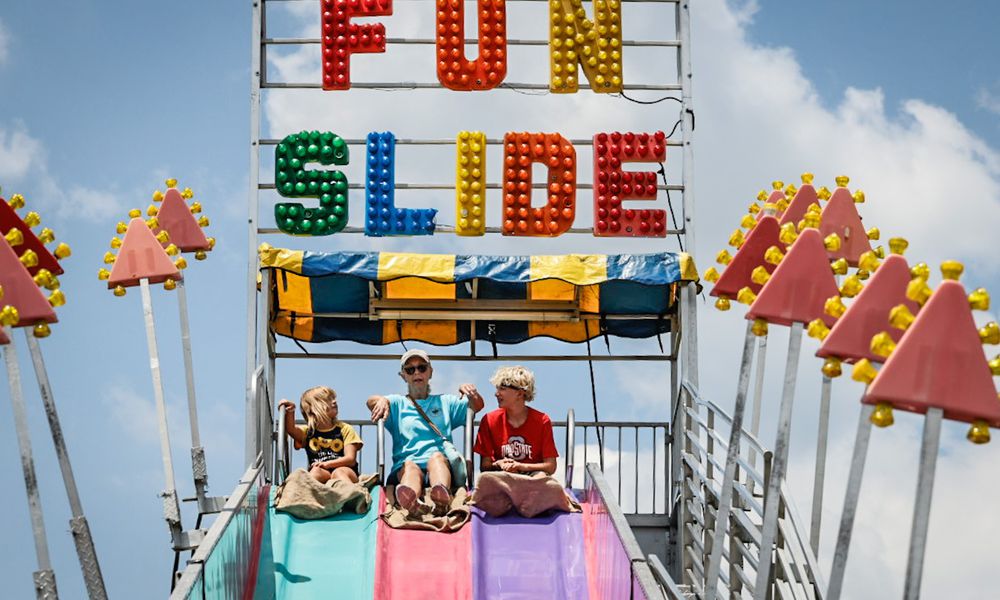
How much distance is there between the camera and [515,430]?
12828 millimetres

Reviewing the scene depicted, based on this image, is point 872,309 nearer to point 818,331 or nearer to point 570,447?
point 818,331

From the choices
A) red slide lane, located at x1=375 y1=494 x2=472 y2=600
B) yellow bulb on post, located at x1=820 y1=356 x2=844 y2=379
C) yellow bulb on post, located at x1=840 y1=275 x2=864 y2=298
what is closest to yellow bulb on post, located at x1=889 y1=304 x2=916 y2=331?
yellow bulb on post, located at x1=820 y1=356 x2=844 y2=379

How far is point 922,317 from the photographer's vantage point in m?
7.77

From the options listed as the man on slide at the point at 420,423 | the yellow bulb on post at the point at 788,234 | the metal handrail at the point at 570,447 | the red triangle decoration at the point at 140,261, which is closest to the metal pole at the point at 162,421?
the red triangle decoration at the point at 140,261

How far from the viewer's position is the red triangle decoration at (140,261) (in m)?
12.5

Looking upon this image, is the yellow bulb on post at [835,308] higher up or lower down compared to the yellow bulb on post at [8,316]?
higher up

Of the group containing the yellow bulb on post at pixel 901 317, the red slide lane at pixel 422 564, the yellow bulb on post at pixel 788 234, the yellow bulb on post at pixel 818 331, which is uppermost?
the yellow bulb on post at pixel 788 234

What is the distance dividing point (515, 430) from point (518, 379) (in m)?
0.43

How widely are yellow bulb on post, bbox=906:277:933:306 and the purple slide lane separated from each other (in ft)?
14.8

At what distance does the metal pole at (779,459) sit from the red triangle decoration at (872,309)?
129 centimetres

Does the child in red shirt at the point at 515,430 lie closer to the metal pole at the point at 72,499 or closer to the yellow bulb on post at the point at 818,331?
the metal pole at the point at 72,499

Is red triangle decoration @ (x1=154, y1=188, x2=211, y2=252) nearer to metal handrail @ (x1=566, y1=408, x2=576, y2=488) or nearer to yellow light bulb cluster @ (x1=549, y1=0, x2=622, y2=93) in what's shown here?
metal handrail @ (x1=566, y1=408, x2=576, y2=488)

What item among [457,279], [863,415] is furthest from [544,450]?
[863,415]

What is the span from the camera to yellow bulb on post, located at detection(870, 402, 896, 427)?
779cm
